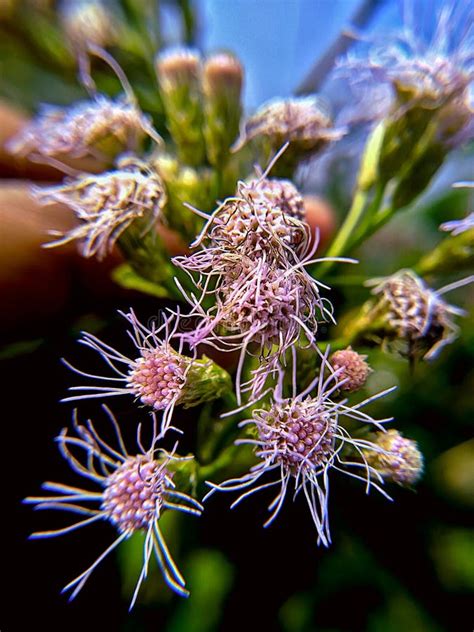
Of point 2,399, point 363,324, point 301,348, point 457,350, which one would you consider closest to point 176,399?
point 301,348

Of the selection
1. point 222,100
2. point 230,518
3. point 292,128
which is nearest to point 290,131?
point 292,128

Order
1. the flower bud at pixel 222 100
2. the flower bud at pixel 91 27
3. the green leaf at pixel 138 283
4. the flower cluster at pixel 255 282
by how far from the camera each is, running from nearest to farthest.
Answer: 1. the flower cluster at pixel 255 282
2. the green leaf at pixel 138 283
3. the flower bud at pixel 222 100
4. the flower bud at pixel 91 27

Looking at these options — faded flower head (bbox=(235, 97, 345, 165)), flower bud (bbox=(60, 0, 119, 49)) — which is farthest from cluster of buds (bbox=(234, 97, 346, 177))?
flower bud (bbox=(60, 0, 119, 49))

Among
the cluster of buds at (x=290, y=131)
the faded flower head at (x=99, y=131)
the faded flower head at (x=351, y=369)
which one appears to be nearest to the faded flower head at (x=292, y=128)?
the cluster of buds at (x=290, y=131)

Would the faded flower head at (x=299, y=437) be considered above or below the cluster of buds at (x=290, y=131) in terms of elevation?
below

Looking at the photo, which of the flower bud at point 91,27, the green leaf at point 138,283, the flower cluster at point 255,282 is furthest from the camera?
the flower bud at point 91,27

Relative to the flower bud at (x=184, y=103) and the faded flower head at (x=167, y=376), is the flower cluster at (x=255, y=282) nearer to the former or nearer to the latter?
the faded flower head at (x=167, y=376)

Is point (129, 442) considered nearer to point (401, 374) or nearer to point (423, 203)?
point (401, 374)
